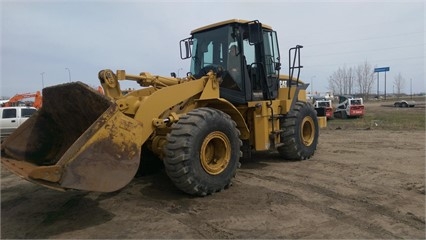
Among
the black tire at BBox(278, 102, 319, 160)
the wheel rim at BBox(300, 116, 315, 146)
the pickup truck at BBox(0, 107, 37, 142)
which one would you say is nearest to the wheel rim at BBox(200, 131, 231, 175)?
the black tire at BBox(278, 102, 319, 160)

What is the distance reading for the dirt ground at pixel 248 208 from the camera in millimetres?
4660

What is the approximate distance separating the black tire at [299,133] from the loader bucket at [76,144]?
4.21 metres

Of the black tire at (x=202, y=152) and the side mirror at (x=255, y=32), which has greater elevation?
the side mirror at (x=255, y=32)

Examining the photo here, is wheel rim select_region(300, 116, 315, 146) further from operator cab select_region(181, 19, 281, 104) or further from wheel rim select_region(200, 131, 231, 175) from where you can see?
wheel rim select_region(200, 131, 231, 175)

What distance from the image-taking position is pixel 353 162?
861 centimetres

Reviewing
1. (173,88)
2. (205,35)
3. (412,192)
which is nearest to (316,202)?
(412,192)

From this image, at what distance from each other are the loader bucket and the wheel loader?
1cm

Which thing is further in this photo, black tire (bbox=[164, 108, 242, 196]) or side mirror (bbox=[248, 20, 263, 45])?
side mirror (bbox=[248, 20, 263, 45])

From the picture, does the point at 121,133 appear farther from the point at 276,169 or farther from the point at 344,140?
the point at 344,140

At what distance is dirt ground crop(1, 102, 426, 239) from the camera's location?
15.3ft

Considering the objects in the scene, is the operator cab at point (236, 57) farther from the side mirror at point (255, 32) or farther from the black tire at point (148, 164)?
the black tire at point (148, 164)

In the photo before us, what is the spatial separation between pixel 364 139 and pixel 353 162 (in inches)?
170

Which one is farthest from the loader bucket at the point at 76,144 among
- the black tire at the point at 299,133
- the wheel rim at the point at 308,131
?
the wheel rim at the point at 308,131

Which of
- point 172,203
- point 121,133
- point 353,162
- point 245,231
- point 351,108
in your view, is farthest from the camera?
point 351,108
